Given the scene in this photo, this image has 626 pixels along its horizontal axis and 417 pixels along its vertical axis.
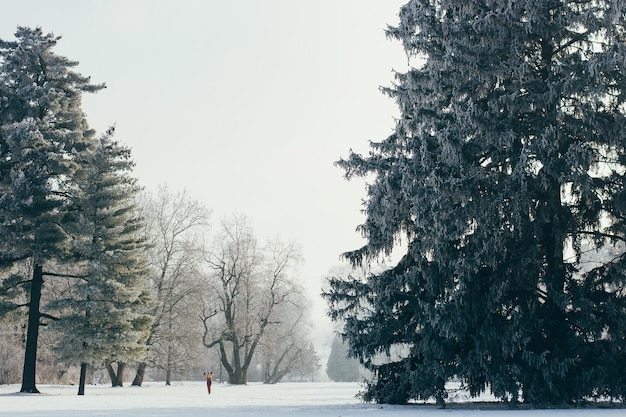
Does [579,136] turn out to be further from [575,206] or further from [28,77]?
[28,77]

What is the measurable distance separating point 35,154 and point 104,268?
251 inches

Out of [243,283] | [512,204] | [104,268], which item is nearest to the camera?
[512,204]

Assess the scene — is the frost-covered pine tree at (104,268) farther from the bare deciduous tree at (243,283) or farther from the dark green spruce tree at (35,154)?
the bare deciduous tree at (243,283)

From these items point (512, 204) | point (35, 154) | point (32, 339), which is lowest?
point (32, 339)

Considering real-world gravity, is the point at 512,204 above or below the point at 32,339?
above

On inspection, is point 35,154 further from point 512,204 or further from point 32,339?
point 512,204

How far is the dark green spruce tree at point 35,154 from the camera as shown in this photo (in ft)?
99.7

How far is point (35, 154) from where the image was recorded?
3128cm

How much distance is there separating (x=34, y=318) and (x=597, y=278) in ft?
79.5

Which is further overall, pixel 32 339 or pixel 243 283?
pixel 243 283

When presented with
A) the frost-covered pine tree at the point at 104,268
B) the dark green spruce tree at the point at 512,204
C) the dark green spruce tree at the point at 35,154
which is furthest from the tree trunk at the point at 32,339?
the dark green spruce tree at the point at 512,204

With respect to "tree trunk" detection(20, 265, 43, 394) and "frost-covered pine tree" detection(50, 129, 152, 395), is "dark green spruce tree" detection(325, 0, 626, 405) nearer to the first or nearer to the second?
"frost-covered pine tree" detection(50, 129, 152, 395)

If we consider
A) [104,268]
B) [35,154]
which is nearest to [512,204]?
[104,268]

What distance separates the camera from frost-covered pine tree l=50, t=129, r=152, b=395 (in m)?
30.0
